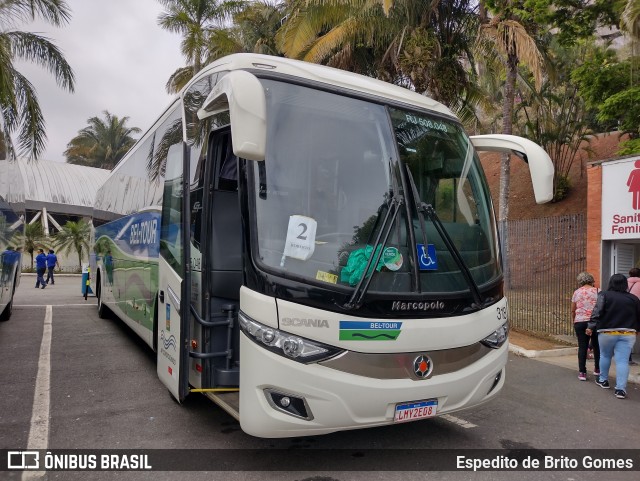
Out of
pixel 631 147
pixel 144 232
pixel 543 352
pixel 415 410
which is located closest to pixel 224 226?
pixel 415 410

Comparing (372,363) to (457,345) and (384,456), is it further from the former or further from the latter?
→ (384,456)

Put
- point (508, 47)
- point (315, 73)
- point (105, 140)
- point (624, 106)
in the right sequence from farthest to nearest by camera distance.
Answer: point (105, 140)
point (508, 47)
point (624, 106)
point (315, 73)

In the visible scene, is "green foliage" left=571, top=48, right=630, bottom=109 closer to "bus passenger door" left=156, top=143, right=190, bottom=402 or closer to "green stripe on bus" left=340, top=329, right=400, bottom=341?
"bus passenger door" left=156, top=143, right=190, bottom=402

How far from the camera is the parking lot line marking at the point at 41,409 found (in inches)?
179

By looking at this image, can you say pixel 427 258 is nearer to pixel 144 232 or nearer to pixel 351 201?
pixel 351 201

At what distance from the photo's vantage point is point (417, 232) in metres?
4.11

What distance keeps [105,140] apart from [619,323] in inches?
2096

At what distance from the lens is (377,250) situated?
3.91 m

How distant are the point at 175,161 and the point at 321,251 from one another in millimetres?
2451

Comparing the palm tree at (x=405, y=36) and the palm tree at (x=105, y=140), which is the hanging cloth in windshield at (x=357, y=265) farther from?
the palm tree at (x=105, y=140)

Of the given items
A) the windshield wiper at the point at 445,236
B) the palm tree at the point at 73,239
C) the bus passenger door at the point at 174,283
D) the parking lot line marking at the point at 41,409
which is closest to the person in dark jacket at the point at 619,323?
the windshield wiper at the point at 445,236

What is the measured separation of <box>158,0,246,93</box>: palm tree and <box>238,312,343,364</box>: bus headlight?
18.4 meters

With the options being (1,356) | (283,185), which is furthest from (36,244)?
(283,185)

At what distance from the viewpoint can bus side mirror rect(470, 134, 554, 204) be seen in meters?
4.73
